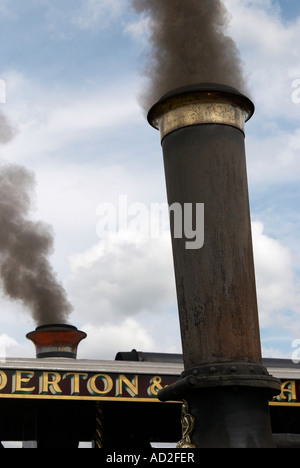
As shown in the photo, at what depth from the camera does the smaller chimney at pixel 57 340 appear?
40.6 ft

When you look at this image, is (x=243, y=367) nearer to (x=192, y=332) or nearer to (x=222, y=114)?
(x=192, y=332)

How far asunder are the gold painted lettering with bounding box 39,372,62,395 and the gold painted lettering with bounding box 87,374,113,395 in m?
0.44

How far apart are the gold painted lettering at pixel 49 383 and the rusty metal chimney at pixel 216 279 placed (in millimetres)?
4661

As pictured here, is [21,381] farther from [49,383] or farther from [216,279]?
[216,279]

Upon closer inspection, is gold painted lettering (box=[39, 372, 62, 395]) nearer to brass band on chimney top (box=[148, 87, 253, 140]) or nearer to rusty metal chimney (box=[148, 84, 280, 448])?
rusty metal chimney (box=[148, 84, 280, 448])

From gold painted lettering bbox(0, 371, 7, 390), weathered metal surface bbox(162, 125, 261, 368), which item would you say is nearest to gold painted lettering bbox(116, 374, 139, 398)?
gold painted lettering bbox(0, 371, 7, 390)

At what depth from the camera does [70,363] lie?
8750 mm

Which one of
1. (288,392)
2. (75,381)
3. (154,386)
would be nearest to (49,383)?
(75,381)

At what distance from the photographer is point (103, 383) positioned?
8.88 metres

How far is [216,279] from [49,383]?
17.3 ft

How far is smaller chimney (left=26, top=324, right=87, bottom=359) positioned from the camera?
487 inches

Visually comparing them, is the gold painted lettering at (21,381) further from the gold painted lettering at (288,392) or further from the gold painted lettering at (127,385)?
the gold painted lettering at (288,392)

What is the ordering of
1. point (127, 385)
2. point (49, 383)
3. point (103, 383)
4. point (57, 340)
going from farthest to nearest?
1. point (57, 340)
2. point (127, 385)
3. point (103, 383)
4. point (49, 383)

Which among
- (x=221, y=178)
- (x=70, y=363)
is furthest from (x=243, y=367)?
(x=70, y=363)
